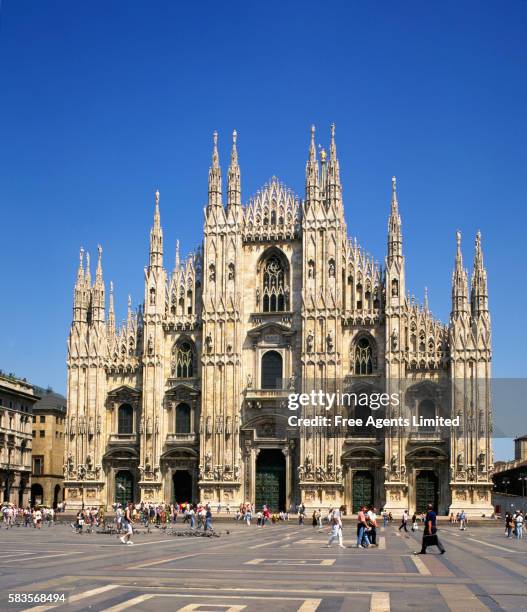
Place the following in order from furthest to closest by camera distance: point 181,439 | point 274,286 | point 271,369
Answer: point 274,286
point 181,439
point 271,369

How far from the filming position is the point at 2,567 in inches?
1017

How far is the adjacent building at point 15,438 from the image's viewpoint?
289 ft

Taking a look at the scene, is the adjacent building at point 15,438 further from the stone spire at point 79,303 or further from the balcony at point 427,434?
the balcony at point 427,434

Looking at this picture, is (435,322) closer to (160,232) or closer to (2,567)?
(160,232)

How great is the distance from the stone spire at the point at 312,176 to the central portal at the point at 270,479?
60.6 feet

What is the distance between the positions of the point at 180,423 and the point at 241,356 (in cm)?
681

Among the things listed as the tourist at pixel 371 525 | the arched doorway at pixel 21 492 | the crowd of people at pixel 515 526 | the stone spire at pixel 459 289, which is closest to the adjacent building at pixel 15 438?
the arched doorway at pixel 21 492

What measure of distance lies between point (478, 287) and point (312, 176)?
14.3m

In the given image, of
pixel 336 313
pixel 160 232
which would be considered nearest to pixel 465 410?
pixel 336 313

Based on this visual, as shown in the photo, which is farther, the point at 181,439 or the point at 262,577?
the point at 181,439

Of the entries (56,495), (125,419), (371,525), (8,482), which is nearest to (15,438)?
(8,482)

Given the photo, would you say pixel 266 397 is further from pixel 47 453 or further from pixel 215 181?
pixel 47 453

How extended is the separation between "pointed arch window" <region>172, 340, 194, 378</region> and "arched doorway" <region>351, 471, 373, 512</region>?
14.4 m

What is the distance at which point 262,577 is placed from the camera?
24.3 m
